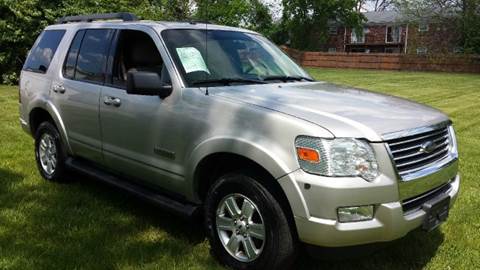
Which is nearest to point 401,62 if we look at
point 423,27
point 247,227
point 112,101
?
point 423,27

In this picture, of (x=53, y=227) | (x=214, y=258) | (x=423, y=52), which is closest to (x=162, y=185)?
(x=214, y=258)

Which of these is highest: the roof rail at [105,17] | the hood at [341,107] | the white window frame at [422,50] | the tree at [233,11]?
the tree at [233,11]

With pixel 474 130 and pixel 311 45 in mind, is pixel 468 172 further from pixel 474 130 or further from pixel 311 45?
pixel 311 45

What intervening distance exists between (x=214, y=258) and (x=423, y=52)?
37500 millimetres

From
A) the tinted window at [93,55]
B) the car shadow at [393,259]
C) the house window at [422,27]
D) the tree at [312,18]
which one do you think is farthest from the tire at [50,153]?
the tree at [312,18]

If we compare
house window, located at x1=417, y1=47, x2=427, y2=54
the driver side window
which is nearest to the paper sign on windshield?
the driver side window

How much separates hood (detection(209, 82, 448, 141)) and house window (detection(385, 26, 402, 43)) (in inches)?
2170

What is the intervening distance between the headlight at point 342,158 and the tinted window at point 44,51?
3728 mm

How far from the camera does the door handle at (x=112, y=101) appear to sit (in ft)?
15.0

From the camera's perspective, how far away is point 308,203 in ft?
10.4

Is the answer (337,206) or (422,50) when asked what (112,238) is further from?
(422,50)

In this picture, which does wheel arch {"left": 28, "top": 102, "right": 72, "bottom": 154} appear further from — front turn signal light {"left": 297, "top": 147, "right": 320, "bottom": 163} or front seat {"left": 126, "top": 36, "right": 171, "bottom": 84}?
front turn signal light {"left": 297, "top": 147, "right": 320, "bottom": 163}

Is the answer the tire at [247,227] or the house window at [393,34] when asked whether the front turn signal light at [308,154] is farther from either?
the house window at [393,34]

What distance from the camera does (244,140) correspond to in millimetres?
3480
